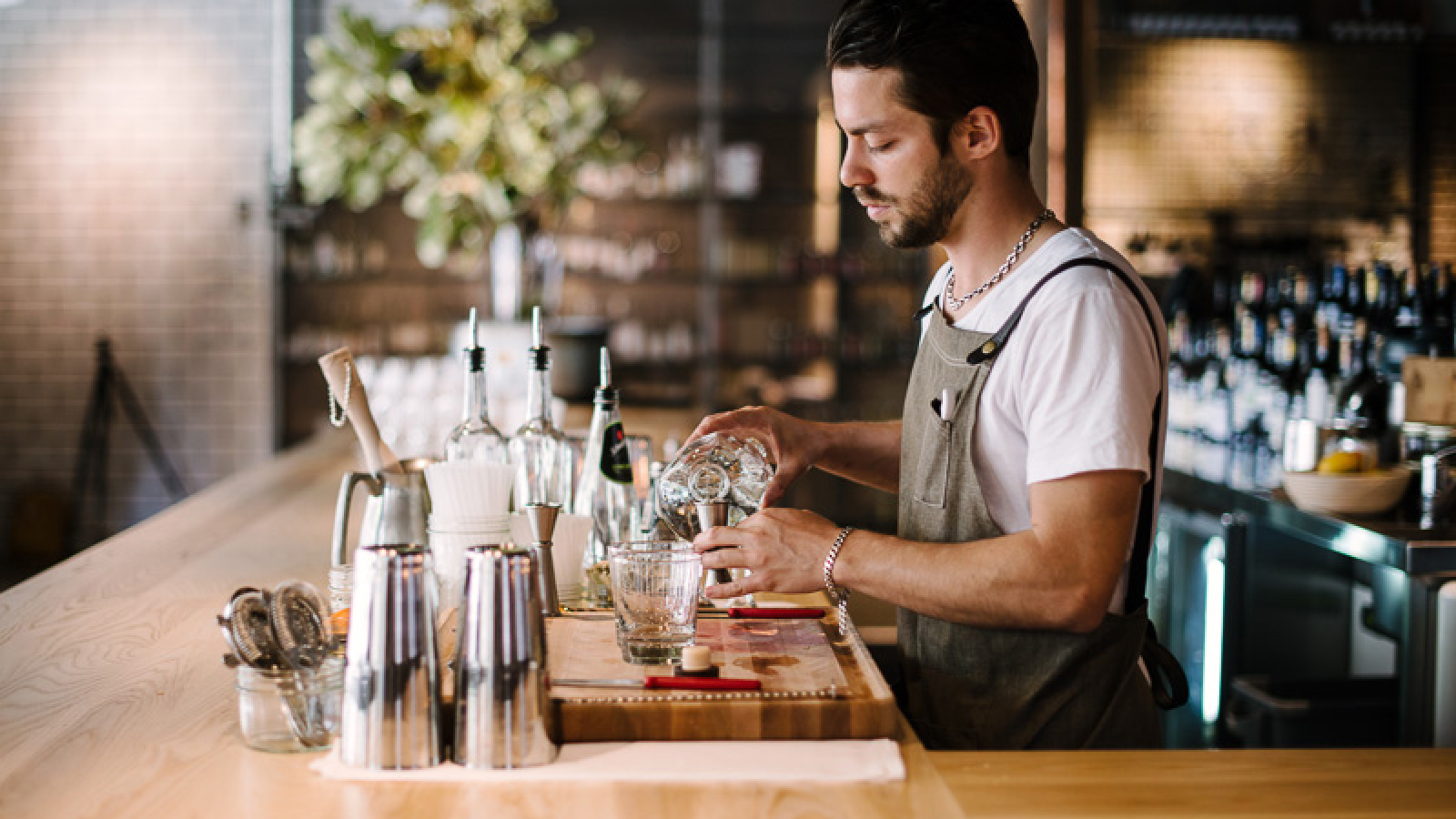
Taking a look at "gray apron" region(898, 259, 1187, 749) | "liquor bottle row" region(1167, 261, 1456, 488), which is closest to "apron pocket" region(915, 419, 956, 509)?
"gray apron" region(898, 259, 1187, 749)

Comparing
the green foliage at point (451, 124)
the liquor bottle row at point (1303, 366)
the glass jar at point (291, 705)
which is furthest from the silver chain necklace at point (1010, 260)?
the green foliage at point (451, 124)

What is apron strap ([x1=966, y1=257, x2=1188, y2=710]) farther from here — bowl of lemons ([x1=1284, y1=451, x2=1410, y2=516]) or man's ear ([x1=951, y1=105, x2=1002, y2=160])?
bowl of lemons ([x1=1284, y1=451, x2=1410, y2=516])

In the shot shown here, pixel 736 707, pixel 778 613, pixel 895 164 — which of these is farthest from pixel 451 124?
pixel 736 707

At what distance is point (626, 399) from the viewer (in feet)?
23.9

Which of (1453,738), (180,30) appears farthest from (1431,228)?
(180,30)

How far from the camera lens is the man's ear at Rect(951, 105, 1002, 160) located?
5.43 ft

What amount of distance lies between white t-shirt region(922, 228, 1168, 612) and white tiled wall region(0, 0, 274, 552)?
20.7ft

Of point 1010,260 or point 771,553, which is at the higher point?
point 1010,260

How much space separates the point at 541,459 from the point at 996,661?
30.5 inches

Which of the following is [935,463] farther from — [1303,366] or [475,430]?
[1303,366]

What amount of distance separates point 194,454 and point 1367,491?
245 inches

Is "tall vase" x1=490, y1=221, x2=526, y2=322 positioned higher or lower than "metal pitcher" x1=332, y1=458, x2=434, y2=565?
higher

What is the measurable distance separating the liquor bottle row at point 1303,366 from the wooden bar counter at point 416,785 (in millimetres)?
2215

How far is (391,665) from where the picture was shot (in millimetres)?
1165
